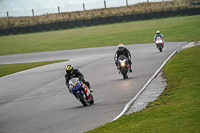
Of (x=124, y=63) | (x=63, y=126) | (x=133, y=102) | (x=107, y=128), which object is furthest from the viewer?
(x=124, y=63)

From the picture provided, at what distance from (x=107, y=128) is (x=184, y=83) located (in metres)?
5.88

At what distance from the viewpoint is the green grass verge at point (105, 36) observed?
43.1m

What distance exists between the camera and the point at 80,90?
12.2 m

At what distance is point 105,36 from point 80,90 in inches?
1446

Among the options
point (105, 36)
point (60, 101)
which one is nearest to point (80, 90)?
point (60, 101)

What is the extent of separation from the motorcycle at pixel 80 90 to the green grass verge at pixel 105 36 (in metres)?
26.8

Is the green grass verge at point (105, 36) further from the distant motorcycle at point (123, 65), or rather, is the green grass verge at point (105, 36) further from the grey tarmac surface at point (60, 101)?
the distant motorcycle at point (123, 65)

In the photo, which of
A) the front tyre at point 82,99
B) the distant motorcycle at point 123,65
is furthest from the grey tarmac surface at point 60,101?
the distant motorcycle at point 123,65

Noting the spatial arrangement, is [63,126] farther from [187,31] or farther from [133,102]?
[187,31]

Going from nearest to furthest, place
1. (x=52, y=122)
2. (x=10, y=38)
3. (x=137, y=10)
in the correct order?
(x=52, y=122)
(x=10, y=38)
(x=137, y=10)

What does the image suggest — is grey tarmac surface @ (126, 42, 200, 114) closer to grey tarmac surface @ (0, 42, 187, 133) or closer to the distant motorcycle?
grey tarmac surface @ (0, 42, 187, 133)

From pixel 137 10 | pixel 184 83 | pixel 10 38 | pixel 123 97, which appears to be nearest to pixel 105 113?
pixel 123 97

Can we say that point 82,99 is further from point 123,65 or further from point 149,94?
point 123,65

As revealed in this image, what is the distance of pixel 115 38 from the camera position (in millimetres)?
45875
